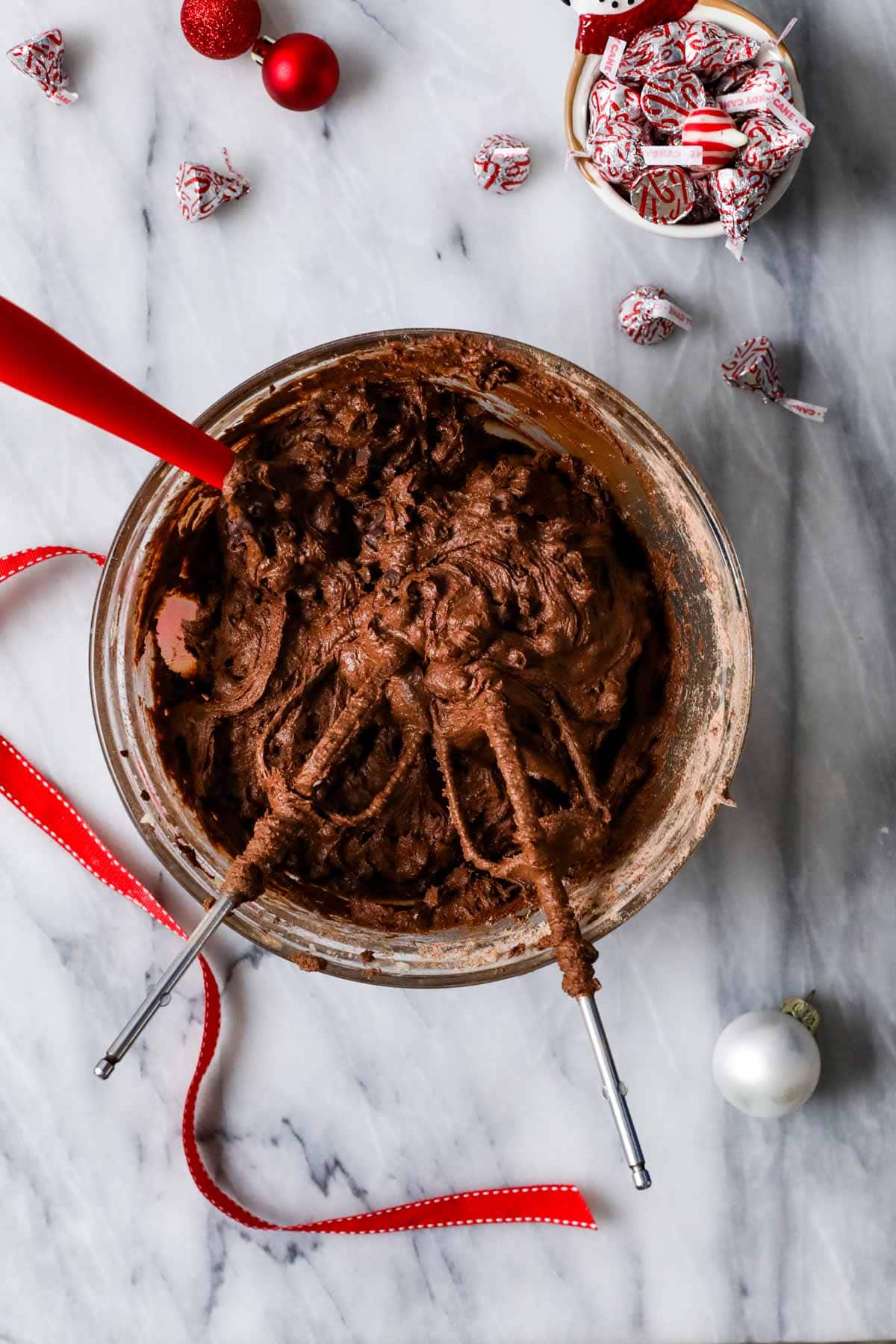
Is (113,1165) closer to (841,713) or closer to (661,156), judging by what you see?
(841,713)

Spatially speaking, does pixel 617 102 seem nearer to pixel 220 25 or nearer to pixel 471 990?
pixel 220 25

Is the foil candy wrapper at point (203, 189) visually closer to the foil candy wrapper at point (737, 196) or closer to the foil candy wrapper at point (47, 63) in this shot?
the foil candy wrapper at point (47, 63)

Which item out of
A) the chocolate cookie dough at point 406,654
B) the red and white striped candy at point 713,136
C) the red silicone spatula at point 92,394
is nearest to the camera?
the red silicone spatula at point 92,394

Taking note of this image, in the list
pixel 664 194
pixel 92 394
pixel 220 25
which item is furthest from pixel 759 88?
pixel 92 394

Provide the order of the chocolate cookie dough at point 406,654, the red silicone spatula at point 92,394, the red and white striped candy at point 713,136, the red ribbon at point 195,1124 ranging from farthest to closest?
the red ribbon at point 195,1124, the red and white striped candy at point 713,136, the chocolate cookie dough at point 406,654, the red silicone spatula at point 92,394

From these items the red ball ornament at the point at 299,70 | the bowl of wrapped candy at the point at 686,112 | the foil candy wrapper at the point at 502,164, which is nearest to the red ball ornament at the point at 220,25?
the red ball ornament at the point at 299,70

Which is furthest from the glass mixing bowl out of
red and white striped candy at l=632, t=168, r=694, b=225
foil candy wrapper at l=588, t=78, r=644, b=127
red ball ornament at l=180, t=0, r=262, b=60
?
red ball ornament at l=180, t=0, r=262, b=60
